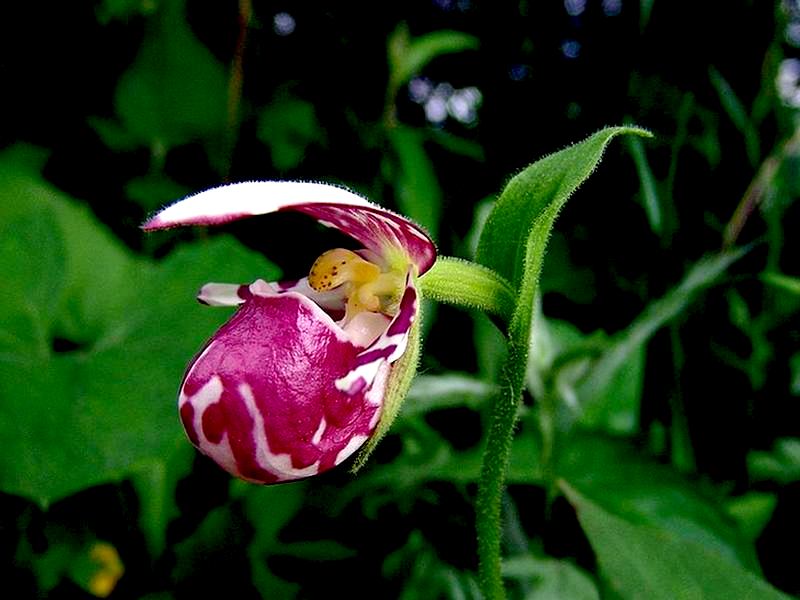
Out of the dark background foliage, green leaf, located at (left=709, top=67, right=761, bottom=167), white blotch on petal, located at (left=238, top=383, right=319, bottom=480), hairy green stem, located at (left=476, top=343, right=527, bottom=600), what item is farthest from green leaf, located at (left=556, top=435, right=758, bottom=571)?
green leaf, located at (left=709, top=67, right=761, bottom=167)

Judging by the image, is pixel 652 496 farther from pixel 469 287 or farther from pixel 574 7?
pixel 574 7

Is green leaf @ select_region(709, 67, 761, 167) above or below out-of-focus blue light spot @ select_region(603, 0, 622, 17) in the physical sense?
below

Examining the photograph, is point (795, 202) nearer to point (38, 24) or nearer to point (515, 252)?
point (515, 252)

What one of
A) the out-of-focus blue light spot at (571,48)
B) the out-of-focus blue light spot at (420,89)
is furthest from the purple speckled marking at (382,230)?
the out-of-focus blue light spot at (420,89)

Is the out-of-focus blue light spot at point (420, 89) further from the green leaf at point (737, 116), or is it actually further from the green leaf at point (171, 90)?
the green leaf at point (737, 116)

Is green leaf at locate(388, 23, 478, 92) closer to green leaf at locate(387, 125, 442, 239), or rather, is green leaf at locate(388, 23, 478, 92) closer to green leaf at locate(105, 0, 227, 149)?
green leaf at locate(387, 125, 442, 239)

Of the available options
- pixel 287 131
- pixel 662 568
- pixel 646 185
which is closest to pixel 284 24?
pixel 287 131

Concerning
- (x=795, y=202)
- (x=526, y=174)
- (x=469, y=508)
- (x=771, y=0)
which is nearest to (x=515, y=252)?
(x=526, y=174)
